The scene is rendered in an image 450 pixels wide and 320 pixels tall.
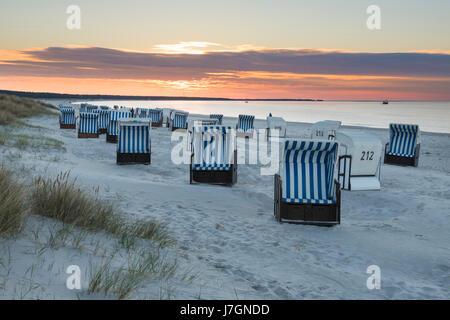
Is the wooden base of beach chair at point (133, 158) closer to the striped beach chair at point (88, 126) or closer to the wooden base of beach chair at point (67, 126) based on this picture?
the striped beach chair at point (88, 126)

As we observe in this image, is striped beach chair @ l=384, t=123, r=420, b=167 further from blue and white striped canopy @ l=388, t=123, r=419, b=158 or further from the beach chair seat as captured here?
the beach chair seat

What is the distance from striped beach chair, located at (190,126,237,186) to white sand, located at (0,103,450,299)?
0.41 meters

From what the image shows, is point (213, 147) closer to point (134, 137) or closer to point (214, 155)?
point (214, 155)

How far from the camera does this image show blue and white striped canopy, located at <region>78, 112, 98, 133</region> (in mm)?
19438

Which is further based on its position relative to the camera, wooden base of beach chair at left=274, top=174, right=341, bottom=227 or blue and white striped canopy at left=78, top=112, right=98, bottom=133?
blue and white striped canopy at left=78, top=112, right=98, bottom=133

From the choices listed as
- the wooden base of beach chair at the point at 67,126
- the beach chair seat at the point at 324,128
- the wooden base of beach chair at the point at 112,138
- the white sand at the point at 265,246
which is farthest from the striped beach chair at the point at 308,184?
A: the wooden base of beach chair at the point at 67,126

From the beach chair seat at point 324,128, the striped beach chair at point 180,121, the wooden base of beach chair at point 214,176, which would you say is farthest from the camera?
the striped beach chair at point 180,121

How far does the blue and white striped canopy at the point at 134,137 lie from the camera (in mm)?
12352

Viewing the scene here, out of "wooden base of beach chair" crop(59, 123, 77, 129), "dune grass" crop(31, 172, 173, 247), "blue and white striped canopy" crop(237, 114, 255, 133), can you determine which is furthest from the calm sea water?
"dune grass" crop(31, 172, 173, 247)

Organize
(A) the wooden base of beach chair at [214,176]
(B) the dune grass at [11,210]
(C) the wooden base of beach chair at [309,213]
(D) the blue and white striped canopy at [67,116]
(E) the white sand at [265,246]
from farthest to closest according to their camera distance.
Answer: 1. (D) the blue and white striped canopy at [67,116]
2. (A) the wooden base of beach chair at [214,176]
3. (C) the wooden base of beach chair at [309,213]
4. (B) the dune grass at [11,210]
5. (E) the white sand at [265,246]

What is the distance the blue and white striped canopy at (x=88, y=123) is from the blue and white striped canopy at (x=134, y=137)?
25.3ft
